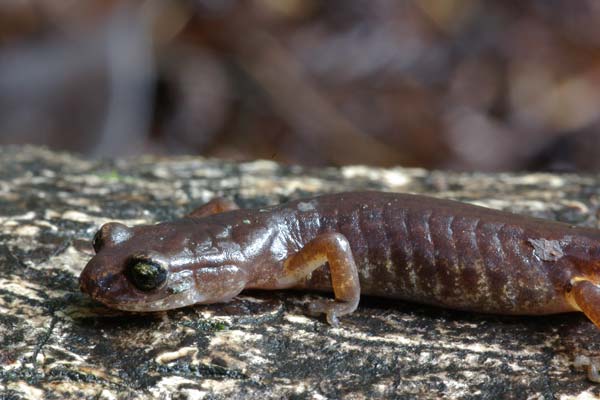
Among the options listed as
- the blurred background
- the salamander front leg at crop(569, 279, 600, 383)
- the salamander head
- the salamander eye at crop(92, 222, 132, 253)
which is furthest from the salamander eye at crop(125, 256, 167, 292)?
the blurred background

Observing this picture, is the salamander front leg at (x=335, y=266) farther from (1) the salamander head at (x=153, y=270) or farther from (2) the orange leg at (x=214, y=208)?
(2) the orange leg at (x=214, y=208)

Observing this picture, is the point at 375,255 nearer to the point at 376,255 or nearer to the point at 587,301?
the point at 376,255

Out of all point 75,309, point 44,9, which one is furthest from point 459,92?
point 75,309

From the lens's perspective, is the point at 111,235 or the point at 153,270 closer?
the point at 153,270

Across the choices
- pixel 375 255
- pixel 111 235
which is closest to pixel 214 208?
pixel 111 235

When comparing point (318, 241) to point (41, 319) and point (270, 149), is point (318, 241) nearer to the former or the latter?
point (41, 319)

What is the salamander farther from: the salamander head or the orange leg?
the orange leg
